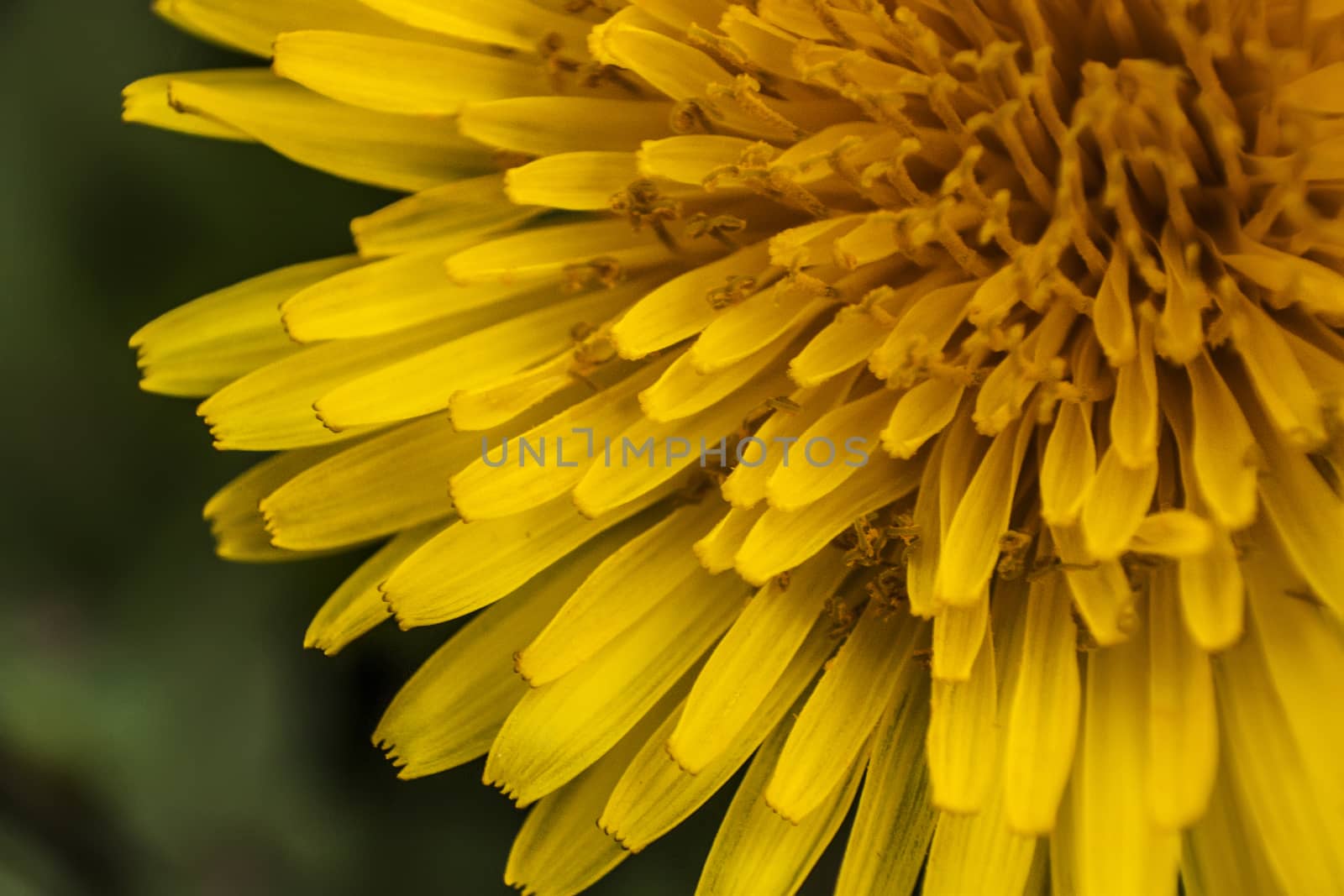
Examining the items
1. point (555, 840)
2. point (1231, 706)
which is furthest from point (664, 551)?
point (1231, 706)

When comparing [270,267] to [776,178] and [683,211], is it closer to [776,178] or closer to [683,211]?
[683,211]

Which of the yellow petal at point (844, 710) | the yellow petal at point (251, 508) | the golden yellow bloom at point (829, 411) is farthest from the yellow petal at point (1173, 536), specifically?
the yellow petal at point (251, 508)

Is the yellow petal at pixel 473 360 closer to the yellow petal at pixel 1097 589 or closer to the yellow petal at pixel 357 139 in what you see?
the yellow petal at pixel 357 139

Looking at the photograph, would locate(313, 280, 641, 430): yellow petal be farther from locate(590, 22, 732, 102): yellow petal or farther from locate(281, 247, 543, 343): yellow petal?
locate(590, 22, 732, 102): yellow petal

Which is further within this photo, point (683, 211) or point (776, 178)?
point (683, 211)

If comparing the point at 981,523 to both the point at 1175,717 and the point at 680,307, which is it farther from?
the point at 680,307

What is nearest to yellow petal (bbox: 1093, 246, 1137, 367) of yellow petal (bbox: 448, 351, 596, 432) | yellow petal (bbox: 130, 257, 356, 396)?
yellow petal (bbox: 448, 351, 596, 432)
